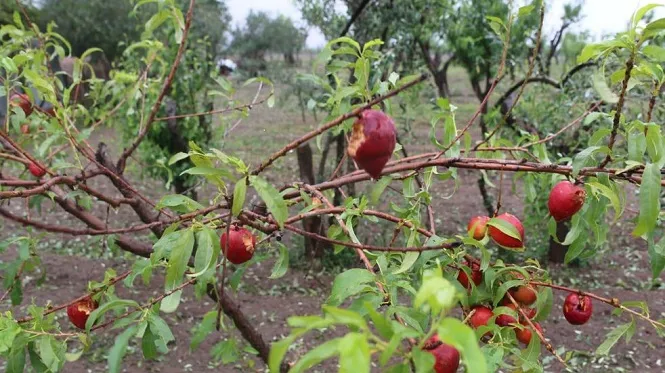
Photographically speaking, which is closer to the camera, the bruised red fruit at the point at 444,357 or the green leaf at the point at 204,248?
the bruised red fruit at the point at 444,357

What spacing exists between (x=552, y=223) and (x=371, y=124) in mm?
564

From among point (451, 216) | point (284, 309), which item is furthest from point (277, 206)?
point (451, 216)

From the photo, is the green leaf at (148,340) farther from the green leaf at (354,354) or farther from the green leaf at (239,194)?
the green leaf at (354,354)

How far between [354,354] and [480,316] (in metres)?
0.49

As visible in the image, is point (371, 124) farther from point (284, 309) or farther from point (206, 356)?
point (284, 309)

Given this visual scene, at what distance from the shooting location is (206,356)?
3148 mm

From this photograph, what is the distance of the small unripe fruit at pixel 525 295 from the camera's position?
3.02ft

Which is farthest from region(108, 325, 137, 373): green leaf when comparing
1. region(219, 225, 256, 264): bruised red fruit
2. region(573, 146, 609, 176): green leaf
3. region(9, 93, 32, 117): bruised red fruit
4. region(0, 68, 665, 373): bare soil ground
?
Result: region(0, 68, 665, 373): bare soil ground

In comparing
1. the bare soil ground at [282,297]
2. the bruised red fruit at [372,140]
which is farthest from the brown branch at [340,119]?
the bare soil ground at [282,297]

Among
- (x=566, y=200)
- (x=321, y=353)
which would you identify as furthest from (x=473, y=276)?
(x=321, y=353)

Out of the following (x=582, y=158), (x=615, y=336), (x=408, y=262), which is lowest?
(x=615, y=336)

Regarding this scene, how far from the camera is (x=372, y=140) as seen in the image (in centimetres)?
62

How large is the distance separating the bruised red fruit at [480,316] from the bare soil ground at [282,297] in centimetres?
139

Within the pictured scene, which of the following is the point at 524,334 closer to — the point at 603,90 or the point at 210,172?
the point at 603,90
